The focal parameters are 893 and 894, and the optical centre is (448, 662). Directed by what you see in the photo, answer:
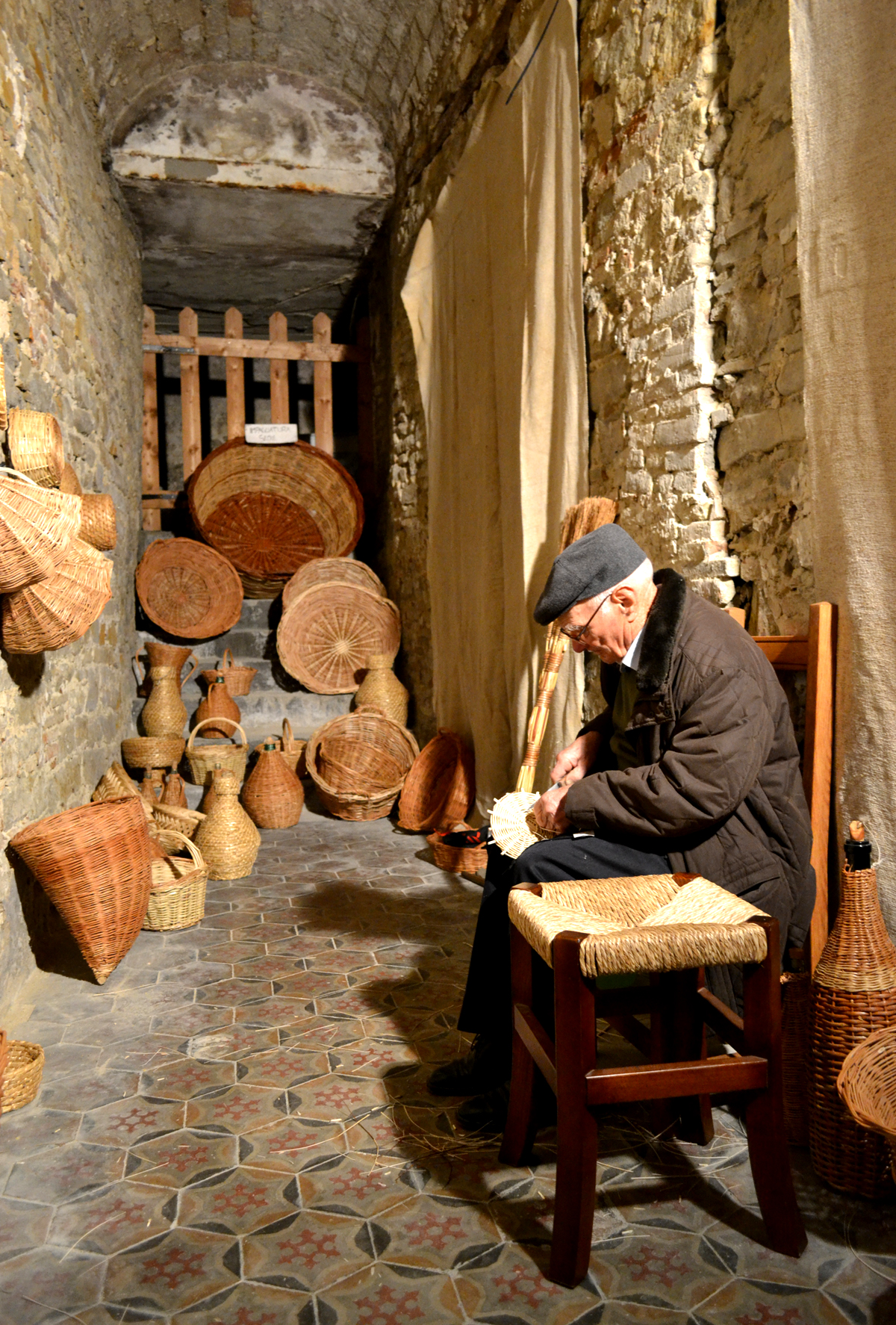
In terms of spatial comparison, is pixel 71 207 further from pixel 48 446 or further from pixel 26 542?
pixel 26 542

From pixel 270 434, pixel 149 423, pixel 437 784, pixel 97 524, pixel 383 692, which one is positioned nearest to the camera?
pixel 97 524

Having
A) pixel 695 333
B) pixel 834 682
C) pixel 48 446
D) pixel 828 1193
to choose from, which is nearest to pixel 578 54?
pixel 695 333

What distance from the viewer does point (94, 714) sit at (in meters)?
4.29

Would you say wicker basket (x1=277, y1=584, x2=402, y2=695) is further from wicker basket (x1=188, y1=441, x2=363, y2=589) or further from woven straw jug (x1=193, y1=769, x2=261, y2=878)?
woven straw jug (x1=193, y1=769, x2=261, y2=878)

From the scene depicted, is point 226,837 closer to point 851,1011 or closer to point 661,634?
point 661,634

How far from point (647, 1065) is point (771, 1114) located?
0.23m

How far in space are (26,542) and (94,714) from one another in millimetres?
2105

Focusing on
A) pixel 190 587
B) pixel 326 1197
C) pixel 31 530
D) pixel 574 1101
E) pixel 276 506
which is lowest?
pixel 326 1197

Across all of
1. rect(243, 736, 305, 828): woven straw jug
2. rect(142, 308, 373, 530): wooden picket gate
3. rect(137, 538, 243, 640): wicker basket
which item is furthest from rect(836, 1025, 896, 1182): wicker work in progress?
rect(142, 308, 373, 530): wooden picket gate

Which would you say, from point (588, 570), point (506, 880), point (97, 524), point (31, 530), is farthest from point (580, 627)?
point (97, 524)

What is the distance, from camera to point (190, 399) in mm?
6746

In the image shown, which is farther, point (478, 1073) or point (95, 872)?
point (95, 872)

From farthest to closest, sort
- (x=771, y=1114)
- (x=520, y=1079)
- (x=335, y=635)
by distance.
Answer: (x=335, y=635), (x=520, y=1079), (x=771, y=1114)

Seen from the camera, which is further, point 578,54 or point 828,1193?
point 578,54
